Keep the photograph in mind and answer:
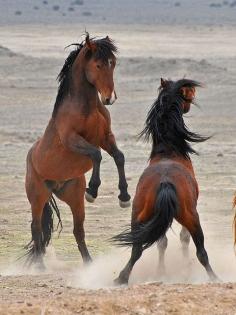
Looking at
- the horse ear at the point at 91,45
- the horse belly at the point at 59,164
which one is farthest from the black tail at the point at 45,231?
the horse ear at the point at 91,45

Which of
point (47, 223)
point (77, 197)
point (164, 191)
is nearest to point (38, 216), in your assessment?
point (47, 223)

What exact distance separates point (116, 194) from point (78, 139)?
534 centimetres

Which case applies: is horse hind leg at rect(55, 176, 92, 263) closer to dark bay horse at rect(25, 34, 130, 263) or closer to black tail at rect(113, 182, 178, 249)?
dark bay horse at rect(25, 34, 130, 263)

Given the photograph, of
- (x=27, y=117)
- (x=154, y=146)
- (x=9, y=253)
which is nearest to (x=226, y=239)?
(x=9, y=253)

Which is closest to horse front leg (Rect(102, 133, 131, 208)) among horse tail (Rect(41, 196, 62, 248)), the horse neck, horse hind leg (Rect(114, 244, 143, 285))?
the horse neck

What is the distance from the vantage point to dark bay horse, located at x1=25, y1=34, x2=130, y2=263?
10.5 m

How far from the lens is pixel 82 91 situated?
10.8 m

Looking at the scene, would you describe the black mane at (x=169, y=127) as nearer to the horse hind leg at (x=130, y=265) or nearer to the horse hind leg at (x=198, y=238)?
the horse hind leg at (x=198, y=238)

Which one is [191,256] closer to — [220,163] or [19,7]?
[220,163]

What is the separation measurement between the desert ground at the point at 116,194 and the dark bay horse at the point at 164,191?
1.25ft

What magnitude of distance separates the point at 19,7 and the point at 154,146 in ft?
237

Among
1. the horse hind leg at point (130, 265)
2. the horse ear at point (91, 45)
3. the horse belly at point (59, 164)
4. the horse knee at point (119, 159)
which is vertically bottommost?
the horse hind leg at point (130, 265)

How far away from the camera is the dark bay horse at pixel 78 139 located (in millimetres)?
10531

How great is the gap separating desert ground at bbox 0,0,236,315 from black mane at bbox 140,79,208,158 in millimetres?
1036
